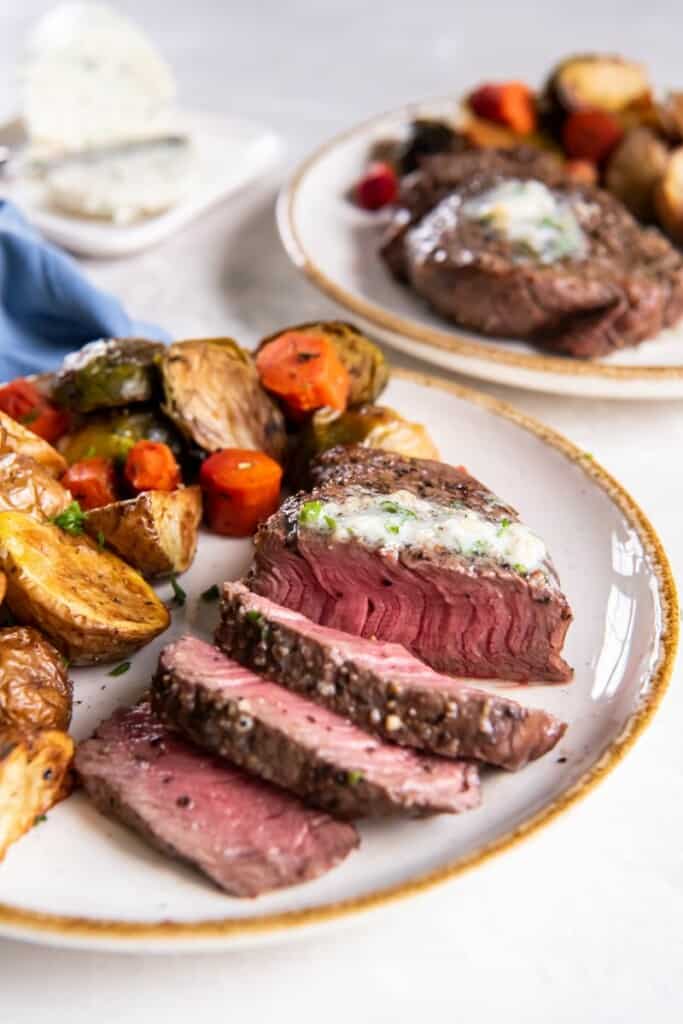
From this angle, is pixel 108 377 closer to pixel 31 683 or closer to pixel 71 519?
pixel 71 519

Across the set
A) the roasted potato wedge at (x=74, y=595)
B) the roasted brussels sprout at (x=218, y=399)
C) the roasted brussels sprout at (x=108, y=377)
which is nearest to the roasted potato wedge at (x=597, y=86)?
the roasted brussels sprout at (x=218, y=399)

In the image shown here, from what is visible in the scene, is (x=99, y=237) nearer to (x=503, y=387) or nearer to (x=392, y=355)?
(x=392, y=355)

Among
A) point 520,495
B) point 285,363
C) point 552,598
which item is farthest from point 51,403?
point 552,598

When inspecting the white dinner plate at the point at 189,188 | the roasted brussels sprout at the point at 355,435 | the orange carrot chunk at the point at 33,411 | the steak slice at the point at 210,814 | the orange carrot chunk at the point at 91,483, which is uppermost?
the roasted brussels sprout at the point at 355,435

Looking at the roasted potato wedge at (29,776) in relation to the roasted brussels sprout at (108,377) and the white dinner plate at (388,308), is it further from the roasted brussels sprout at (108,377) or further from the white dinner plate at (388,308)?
the white dinner plate at (388,308)

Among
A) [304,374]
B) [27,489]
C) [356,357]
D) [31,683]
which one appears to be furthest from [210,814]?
[356,357]

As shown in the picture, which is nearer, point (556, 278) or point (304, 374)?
point (304, 374)
